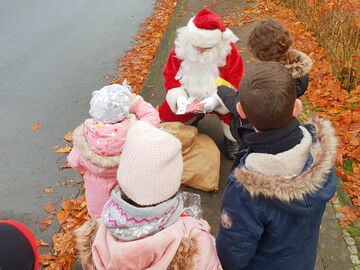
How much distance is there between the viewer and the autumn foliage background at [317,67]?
9.75 ft

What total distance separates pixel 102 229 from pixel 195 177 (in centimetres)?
156

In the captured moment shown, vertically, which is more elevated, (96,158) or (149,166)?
(149,166)

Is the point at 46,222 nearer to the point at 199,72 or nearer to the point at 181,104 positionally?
the point at 181,104

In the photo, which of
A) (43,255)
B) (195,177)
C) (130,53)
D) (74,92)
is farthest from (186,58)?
(130,53)

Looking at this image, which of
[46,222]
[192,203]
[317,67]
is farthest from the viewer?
[317,67]

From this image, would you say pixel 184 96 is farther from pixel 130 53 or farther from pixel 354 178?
pixel 130 53

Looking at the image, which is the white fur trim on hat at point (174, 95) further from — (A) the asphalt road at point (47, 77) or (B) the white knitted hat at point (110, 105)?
(A) the asphalt road at point (47, 77)

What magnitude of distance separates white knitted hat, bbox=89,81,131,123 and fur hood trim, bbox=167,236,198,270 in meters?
1.12

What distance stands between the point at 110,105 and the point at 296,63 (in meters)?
1.50

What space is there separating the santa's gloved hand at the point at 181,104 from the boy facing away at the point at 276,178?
1422 mm

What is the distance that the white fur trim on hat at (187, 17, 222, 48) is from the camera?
2.81 meters

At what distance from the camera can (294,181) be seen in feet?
4.37

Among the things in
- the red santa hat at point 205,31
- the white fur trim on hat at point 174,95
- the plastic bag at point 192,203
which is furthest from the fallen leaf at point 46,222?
the red santa hat at point 205,31

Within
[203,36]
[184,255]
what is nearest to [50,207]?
[184,255]
